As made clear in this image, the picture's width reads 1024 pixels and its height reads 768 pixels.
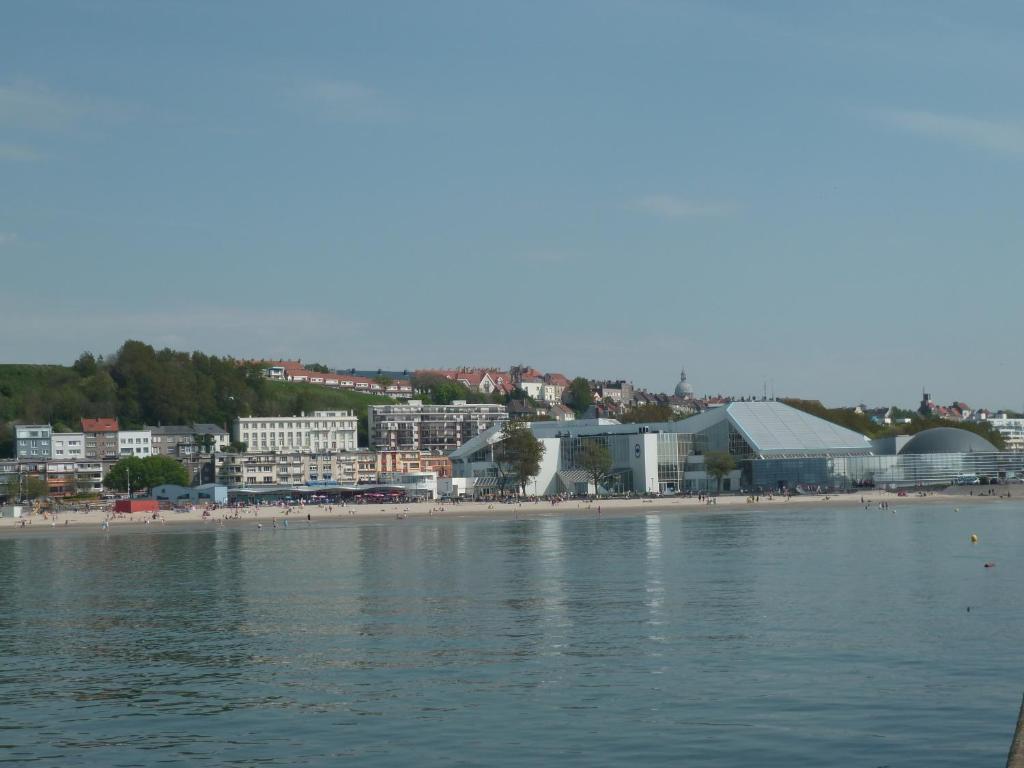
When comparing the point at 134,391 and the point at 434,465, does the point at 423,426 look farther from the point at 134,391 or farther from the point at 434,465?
the point at 134,391

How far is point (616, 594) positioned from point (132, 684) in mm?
16177

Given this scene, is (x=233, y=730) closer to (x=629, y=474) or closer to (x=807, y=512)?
(x=807, y=512)

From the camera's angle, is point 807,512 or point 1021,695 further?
point 807,512

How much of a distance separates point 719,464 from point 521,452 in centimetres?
1679

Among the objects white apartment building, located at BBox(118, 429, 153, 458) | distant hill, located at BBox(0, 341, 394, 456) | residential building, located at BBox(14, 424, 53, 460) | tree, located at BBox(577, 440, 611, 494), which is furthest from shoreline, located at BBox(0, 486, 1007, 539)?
distant hill, located at BBox(0, 341, 394, 456)

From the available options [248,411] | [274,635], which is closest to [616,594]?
[274,635]

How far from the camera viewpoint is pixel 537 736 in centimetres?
1939

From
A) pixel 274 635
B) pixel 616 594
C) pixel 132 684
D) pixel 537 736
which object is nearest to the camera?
pixel 537 736

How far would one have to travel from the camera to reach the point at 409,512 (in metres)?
97.2

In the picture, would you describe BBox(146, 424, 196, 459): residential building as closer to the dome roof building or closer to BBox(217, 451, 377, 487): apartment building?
BBox(217, 451, 377, 487): apartment building

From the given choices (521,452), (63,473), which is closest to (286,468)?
(63,473)

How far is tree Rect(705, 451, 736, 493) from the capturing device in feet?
369

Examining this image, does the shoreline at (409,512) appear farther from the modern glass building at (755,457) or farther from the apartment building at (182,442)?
the apartment building at (182,442)

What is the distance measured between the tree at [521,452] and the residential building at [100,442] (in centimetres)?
4894
